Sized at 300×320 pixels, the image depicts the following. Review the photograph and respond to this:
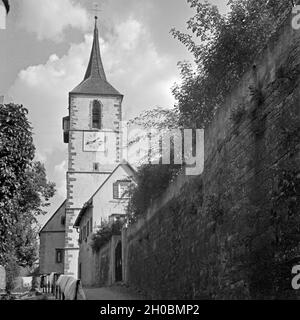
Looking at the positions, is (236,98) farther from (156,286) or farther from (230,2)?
(156,286)

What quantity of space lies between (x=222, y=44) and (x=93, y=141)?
35466 mm

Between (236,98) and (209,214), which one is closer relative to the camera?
(236,98)

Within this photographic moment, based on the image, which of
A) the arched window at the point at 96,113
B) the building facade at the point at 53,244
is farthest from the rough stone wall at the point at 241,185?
the building facade at the point at 53,244

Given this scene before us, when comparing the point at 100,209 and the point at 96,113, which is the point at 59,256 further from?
the point at 100,209

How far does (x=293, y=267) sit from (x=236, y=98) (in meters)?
2.69

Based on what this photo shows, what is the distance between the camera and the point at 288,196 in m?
5.07

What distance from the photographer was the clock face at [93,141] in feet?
136

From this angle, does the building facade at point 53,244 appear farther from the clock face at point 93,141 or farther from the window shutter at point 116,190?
→ the window shutter at point 116,190

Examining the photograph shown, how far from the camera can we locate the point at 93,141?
1687 inches

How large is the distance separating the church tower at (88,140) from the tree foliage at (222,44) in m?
28.0

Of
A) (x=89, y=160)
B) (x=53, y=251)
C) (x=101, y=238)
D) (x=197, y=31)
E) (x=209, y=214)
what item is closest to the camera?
(x=209, y=214)
